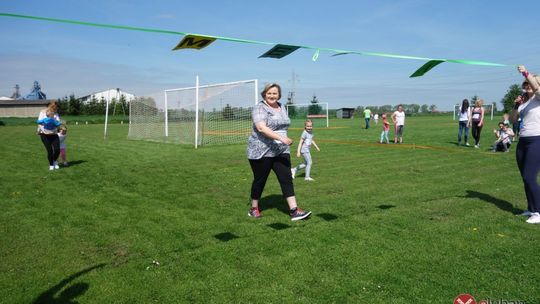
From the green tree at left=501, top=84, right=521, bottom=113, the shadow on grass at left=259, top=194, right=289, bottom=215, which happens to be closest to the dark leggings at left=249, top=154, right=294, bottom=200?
the shadow on grass at left=259, top=194, right=289, bottom=215

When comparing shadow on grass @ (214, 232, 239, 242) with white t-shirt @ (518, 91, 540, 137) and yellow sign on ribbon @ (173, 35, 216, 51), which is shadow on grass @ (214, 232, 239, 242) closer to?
yellow sign on ribbon @ (173, 35, 216, 51)

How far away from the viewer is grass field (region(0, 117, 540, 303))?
378cm

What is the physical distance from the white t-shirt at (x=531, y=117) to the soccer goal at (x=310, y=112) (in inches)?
1351

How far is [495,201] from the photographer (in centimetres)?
709

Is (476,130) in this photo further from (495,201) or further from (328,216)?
(328,216)

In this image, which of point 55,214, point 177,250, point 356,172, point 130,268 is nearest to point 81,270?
point 130,268

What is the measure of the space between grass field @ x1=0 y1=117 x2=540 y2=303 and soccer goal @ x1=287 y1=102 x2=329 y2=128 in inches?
1233

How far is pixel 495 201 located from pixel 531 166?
1363 mm

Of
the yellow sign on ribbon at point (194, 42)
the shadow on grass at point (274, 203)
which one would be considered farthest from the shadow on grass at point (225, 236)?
the yellow sign on ribbon at point (194, 42)

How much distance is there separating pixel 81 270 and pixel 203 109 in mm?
14815

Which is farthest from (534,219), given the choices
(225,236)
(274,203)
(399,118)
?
(399,118)

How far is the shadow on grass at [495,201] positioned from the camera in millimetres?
6523

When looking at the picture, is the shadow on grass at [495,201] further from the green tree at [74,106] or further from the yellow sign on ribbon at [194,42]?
the green tree at [74,106]

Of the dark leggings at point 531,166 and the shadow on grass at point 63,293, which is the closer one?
the shadow on grass at point 63,293
